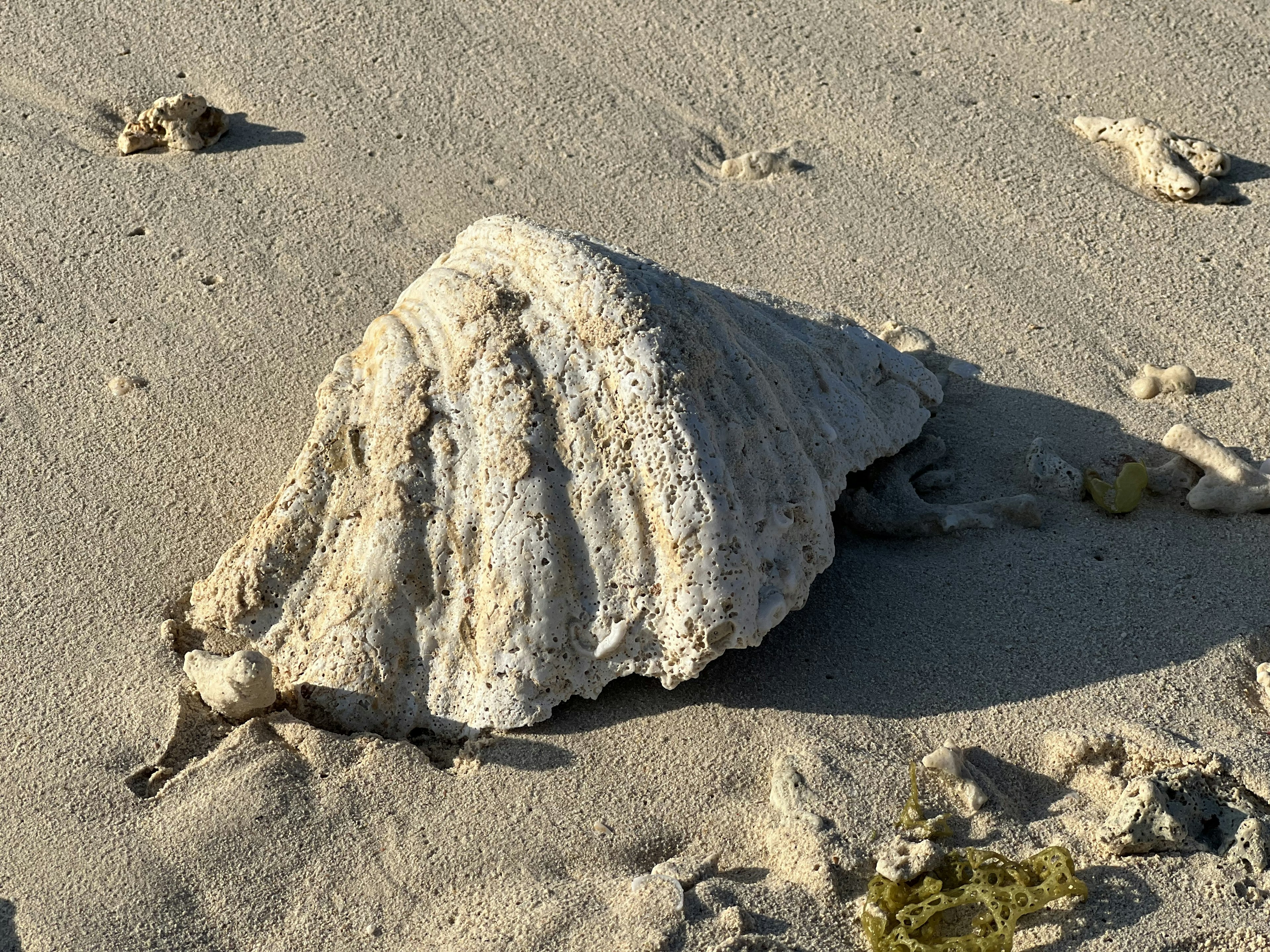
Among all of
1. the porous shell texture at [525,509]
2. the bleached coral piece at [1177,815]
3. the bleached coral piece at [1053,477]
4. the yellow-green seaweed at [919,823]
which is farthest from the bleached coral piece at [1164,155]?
the yellow-green seaweed at [919,823]

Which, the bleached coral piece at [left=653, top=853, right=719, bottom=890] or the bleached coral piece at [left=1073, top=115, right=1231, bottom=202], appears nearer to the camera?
the bleached coral piece at [left=653, top=853, right=719, bottom=890]

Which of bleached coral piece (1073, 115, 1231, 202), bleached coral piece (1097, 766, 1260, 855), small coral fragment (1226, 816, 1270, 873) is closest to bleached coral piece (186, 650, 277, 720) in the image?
bleached coral piece (1097, 766, 1260, 855)

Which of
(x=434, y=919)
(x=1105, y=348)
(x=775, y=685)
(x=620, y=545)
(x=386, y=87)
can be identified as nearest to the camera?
(x=434, y=919)

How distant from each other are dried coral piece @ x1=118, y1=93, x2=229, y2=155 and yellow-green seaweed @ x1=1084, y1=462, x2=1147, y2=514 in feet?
9.79

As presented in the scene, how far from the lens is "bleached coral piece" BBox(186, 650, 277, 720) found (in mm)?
2953

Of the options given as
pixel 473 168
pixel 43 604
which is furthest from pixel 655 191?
pixel 43 604

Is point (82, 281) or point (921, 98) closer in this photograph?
point (82, 281)

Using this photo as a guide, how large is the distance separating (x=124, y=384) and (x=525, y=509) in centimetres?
151

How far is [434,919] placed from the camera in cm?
274

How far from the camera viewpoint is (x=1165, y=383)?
3.99 m

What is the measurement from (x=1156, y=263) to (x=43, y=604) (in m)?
3.33

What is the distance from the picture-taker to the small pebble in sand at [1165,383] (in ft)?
13.0

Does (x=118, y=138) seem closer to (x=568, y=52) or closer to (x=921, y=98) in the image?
(x=568, y=52)

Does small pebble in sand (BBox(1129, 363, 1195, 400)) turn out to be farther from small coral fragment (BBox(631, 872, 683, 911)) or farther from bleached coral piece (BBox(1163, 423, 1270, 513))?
small coral fragment (BBox(631, 872, 683, 911))
